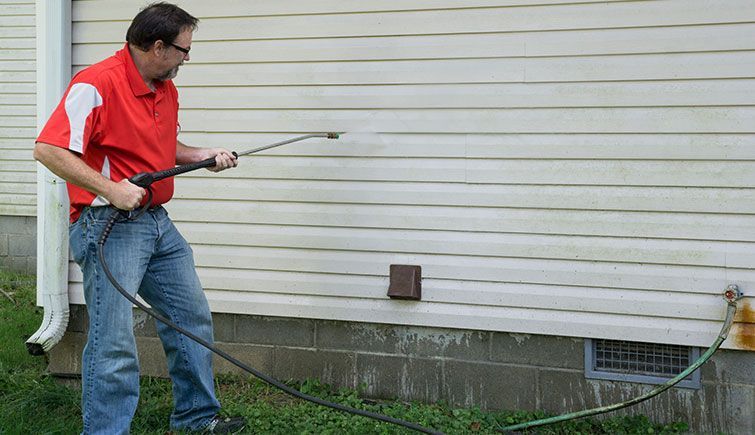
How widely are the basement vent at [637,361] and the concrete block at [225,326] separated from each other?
196 cm

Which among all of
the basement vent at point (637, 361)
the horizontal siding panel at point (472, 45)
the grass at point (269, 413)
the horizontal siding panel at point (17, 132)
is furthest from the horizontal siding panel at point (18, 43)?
the basement vent at point (637, 361)

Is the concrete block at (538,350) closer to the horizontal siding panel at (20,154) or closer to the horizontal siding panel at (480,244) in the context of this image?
the horizontal siding panel at (480,244)

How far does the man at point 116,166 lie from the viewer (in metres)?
3.19

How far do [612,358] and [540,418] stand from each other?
0.47 metres

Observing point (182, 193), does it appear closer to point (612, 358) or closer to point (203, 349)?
point (203, 349)

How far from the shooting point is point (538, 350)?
4.21m

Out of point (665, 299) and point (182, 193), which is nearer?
point (665, 299)

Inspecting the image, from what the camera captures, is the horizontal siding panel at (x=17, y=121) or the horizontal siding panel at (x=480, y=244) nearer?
the horizontal siding panel at (x=480, y=244)

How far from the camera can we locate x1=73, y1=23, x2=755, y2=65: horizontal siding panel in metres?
3.86

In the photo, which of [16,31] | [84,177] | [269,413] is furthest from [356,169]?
[16,31]

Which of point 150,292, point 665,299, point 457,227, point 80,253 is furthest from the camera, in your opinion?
point 457,227

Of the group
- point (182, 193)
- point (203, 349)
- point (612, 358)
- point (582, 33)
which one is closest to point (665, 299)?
point (612, 358)

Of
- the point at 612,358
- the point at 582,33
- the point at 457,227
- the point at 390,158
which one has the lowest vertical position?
the point at 612,358

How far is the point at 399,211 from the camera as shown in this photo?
433 cm
